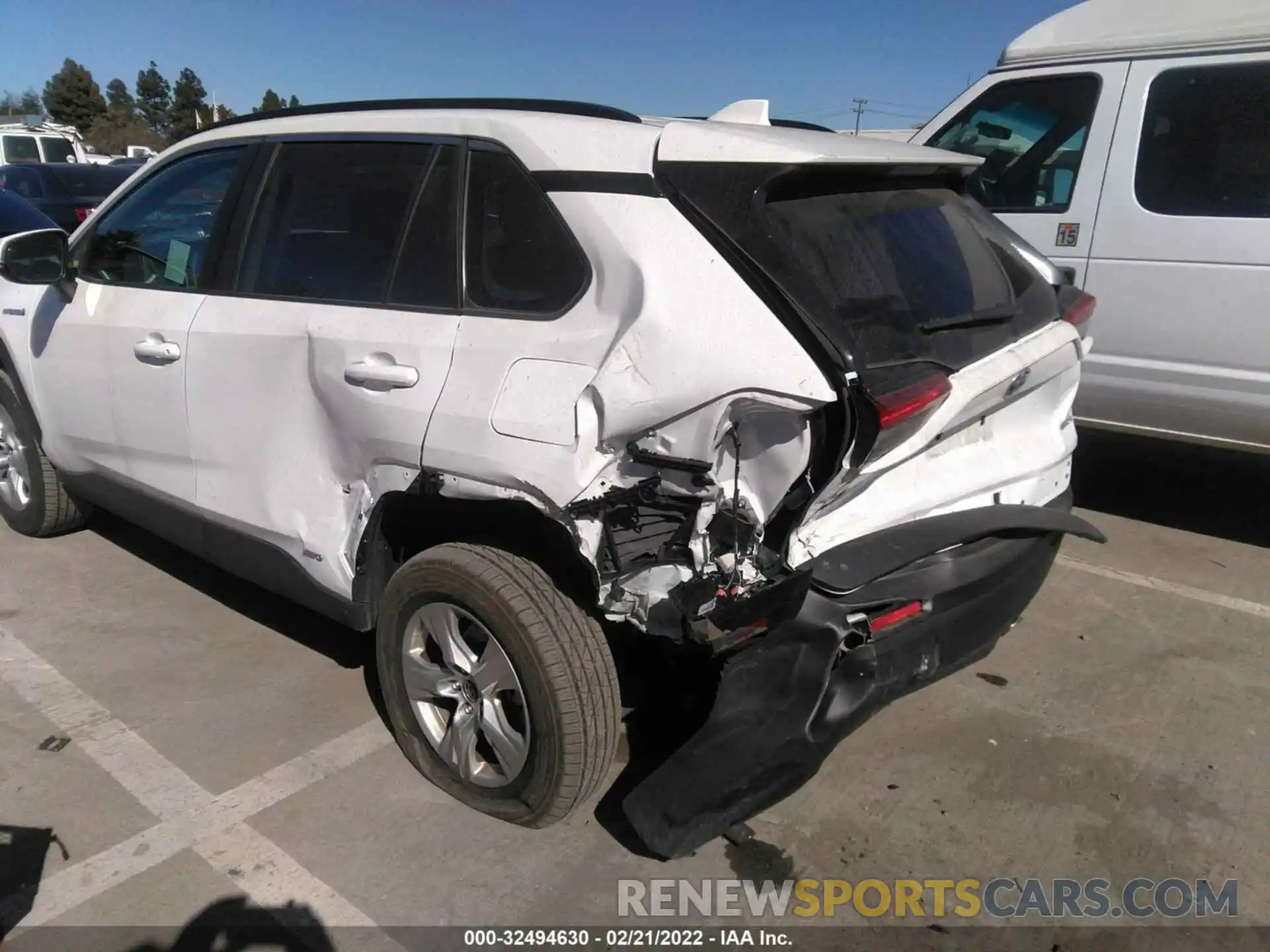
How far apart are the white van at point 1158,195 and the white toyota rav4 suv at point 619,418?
1.69 meters

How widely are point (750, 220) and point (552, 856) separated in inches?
68.6

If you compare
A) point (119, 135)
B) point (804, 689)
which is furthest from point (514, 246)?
point (119, 135)

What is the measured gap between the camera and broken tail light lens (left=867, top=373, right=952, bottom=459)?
207 cm

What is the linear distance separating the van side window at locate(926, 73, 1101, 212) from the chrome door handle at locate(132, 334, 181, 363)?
12.7ft

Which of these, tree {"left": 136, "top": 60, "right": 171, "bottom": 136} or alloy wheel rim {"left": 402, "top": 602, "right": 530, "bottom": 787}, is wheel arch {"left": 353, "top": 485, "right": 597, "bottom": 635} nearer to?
alloy wheel rim {"left": 402, "top": 602, "right": 530, "bottom": 787}

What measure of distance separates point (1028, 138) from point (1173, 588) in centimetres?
246

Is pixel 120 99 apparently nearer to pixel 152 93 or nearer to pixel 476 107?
pixel 152 93

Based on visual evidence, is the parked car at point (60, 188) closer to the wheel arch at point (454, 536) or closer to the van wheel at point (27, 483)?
the van wheel at point (27, 483)

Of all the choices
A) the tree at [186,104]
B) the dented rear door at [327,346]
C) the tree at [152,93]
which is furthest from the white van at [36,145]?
the tree at [152,93]

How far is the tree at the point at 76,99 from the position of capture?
2864 inches

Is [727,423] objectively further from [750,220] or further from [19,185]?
[19,185]

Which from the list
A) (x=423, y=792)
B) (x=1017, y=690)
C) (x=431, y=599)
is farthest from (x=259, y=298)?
(x=1017, y=690)

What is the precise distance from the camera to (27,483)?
4.55 metres

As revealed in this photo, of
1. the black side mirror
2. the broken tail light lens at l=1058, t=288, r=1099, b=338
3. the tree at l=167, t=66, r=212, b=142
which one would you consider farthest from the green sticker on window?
the tree at l=167, t=66, r=212, b=142
